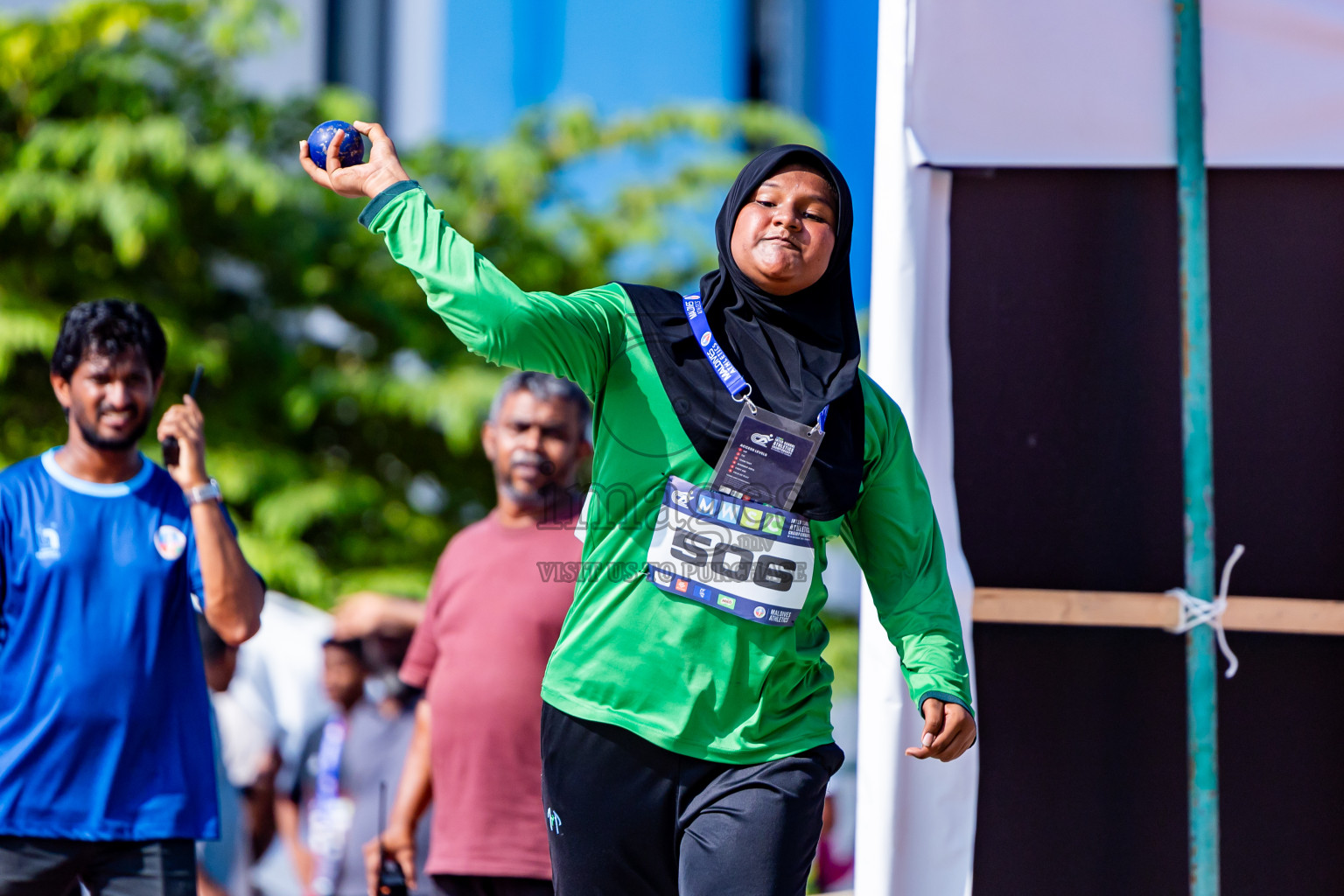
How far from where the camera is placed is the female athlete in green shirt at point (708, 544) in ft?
7.83

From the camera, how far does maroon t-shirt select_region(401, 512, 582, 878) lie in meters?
3.65

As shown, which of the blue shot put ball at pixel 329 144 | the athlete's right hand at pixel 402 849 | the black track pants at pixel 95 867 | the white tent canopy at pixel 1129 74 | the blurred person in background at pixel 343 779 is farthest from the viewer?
the blurred person in background at pixel 343 779

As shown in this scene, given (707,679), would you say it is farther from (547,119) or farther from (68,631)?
(547,119)

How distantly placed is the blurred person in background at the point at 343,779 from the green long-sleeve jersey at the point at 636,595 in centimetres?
259

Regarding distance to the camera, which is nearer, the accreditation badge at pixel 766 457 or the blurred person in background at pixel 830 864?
the accreditation badge at pixel 766 457

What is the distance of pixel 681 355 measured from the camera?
2.48 metres

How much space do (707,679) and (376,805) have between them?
341cm

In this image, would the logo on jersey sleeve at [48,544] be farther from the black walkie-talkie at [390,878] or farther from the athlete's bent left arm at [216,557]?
the black walkie-talkie at [390,878]

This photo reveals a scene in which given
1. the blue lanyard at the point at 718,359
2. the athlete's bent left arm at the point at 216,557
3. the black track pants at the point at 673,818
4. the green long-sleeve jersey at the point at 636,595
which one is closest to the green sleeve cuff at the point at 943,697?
the green long-sleeve jersey at the point at 636,595

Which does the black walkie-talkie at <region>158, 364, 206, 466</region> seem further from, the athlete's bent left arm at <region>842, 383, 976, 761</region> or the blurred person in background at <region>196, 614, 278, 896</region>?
the athlete's bent left arm at <region>842, 383, 976, 761</region>

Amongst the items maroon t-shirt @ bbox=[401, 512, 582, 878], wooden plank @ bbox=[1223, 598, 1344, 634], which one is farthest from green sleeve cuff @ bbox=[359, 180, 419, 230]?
wooden plank @ bbox=[1223, 598, 1344, 634]

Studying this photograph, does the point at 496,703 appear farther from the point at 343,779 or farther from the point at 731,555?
the point at 343,779

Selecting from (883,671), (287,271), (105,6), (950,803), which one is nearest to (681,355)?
(883,671)

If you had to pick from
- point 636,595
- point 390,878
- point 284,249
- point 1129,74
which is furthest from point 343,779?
point 284,249
